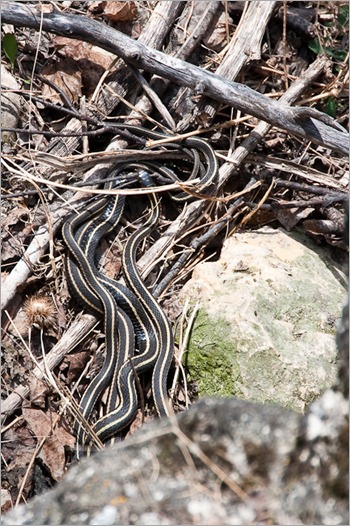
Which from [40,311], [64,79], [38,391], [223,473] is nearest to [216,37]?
[64,79]

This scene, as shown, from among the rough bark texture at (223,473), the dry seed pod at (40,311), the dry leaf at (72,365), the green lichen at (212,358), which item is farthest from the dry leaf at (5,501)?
the rough bark texture at (223,473)

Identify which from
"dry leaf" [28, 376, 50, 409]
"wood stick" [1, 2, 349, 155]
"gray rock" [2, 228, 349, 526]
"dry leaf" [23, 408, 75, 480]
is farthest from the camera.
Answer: "wood stick" [1, 2, 349, 155]

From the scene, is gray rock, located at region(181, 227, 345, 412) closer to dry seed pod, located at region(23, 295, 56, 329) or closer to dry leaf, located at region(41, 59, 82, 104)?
dry seed pod, located at region(23, 295, 56, 329)

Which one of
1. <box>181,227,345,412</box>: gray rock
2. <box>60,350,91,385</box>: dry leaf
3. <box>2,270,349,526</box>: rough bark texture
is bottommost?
<box>60,350,91,385</box>: dry leaf

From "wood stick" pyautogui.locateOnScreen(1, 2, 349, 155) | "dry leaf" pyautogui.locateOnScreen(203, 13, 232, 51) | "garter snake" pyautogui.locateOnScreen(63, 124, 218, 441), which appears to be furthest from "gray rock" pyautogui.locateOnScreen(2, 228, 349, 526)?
"dry leaf" pyautogui.locateOnScreen(203, 13, 232, 51)

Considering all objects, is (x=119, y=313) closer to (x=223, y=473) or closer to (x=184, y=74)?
(x=184, y=74)
